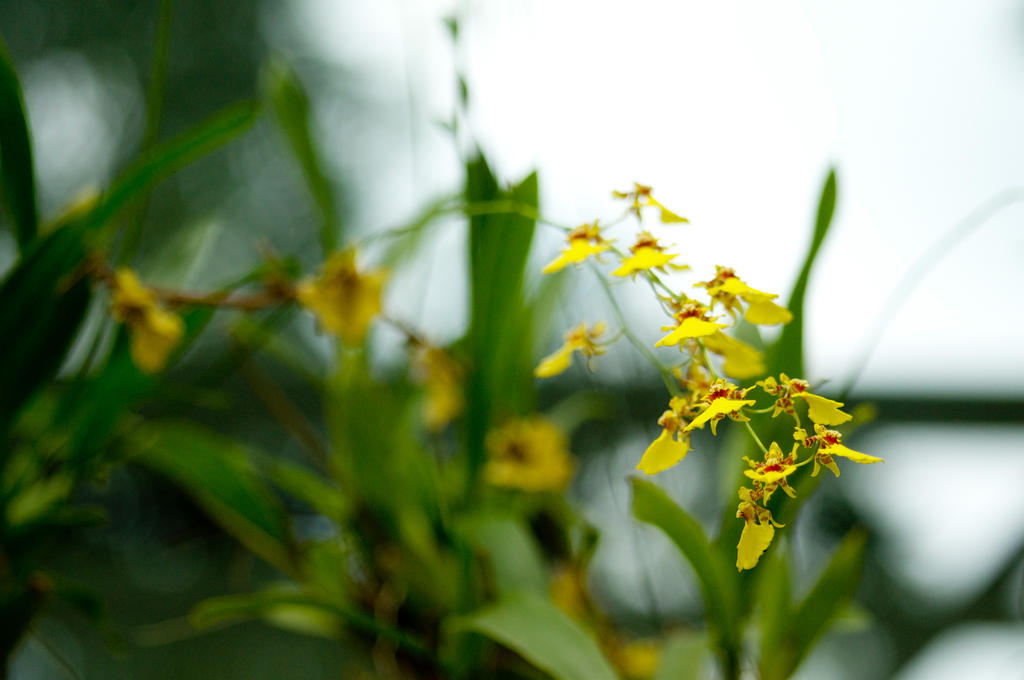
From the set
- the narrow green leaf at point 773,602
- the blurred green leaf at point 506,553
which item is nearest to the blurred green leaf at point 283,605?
the blurred green leaf at point 506,553

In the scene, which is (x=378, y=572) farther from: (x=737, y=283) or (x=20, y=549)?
(x=737, y=283)

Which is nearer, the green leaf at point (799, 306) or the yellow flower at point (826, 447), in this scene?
the yellow flower at point (826, 447)

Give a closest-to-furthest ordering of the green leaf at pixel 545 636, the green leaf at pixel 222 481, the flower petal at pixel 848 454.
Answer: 1. the flower petal at pixel 848 454
2. the green leaf at pixel 545 636
3. the green leaf at pixel 222 481

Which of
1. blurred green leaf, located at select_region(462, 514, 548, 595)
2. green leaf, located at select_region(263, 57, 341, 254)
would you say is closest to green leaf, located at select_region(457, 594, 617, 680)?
blurred green leaf, located at select_region(462, 514, 548, 595)

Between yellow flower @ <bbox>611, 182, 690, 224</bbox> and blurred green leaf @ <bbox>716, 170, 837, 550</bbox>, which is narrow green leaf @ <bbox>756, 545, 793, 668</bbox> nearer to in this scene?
blurred green leaf @ <bbox>716, 170, 837, 550</bbox>

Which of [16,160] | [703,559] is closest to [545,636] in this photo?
[703,559]

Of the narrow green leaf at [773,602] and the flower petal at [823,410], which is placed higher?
the flower petal at [823,410]

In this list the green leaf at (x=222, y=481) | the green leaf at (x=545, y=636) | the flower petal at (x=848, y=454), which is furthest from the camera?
the green leaf at (x=222, y=481)

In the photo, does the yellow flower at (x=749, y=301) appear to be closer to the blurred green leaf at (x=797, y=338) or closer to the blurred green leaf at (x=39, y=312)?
the blurred green leaf at (x=797, y=338)

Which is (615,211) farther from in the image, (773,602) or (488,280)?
(773,602)
